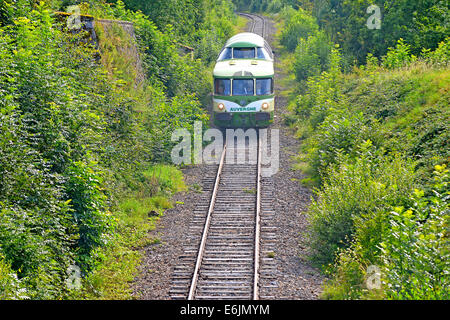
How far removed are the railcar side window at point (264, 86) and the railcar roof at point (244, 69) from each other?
207 mm

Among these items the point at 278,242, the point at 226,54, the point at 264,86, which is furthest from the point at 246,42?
the point at 278,242

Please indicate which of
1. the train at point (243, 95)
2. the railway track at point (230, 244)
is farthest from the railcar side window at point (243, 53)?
the railway track at point (230, 244)

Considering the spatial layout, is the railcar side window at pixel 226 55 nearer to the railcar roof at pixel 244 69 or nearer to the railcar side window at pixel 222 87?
the railcar roof at pixel 244 69

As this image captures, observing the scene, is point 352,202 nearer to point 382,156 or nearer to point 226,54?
point 382,156

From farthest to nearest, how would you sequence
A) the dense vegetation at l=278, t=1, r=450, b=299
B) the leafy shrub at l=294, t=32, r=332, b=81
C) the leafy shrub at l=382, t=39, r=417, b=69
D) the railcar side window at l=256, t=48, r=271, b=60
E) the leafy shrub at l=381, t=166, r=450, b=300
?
the leafy shrub at l=294, t=32, r=332, b=81, the railcar side window at l=256, t=48, r=271, b=60, the leafy shrub at l=382, t=39, r=417, b=69, the dense vegetation at l=278, t=1, r=450, b=299, the leafy shrub at l=381, t=166, r=450, b=300

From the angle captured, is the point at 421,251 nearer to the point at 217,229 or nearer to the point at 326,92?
the point at 217,229

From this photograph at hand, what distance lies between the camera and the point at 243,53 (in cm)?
1838

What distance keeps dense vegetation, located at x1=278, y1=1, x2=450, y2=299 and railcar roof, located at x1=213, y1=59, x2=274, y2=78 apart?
2251 millimetres

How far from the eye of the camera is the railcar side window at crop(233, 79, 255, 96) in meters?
16.8

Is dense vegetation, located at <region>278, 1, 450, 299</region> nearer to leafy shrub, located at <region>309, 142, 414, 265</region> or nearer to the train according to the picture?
leafy shrub, located at <region>309, 142, 414, 265</region>

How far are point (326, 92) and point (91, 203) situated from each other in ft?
40.6

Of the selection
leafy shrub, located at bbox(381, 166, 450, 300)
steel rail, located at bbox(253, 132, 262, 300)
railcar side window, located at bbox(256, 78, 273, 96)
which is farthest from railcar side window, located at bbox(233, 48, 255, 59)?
leafy shrub, located at bbox(381, 166, 450, 300)

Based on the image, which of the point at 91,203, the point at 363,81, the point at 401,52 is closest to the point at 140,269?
the point at 91,203

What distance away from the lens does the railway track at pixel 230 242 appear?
27.2 ft
